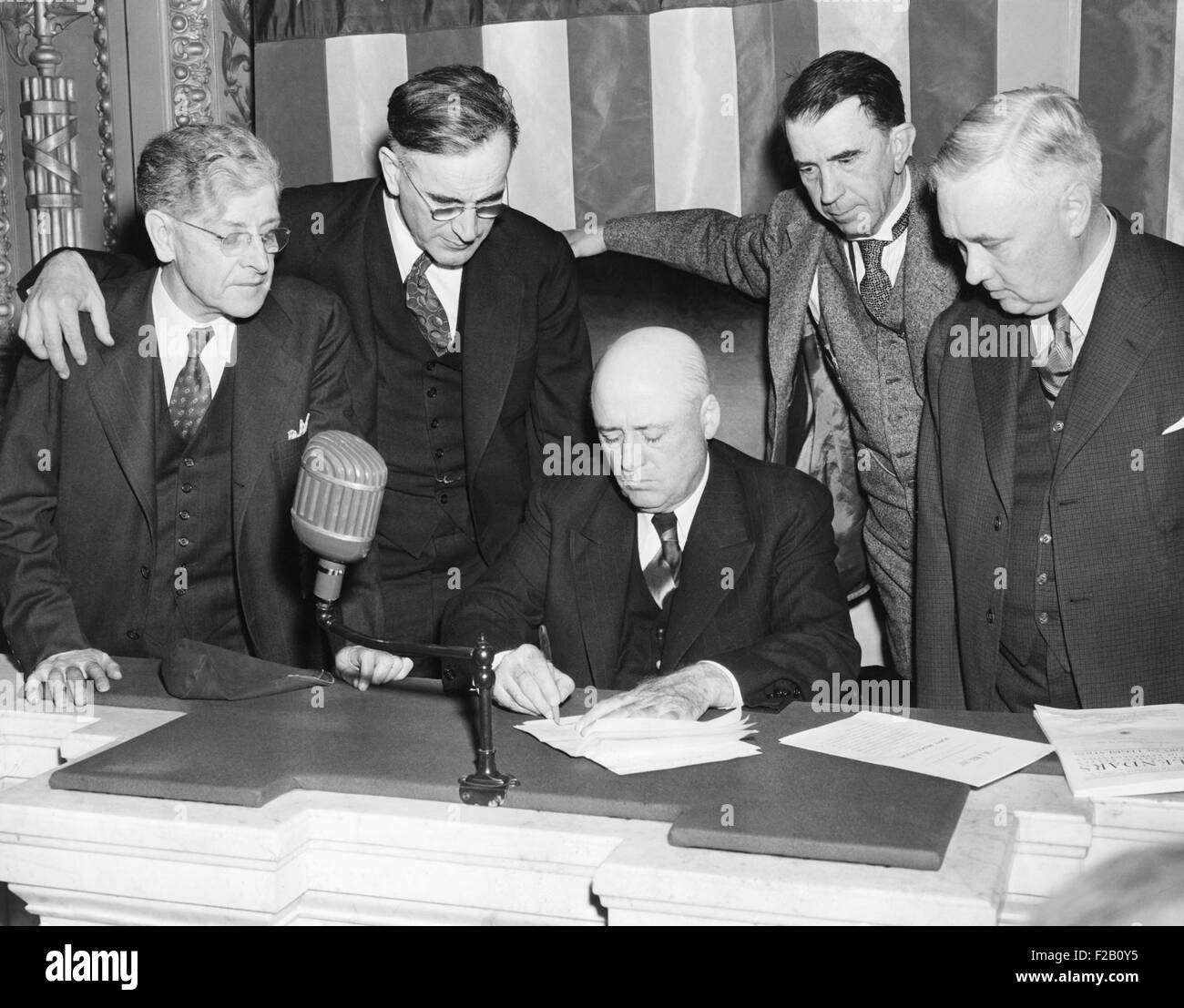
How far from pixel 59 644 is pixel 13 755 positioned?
0.95 ft

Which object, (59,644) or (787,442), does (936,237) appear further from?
(59,644)

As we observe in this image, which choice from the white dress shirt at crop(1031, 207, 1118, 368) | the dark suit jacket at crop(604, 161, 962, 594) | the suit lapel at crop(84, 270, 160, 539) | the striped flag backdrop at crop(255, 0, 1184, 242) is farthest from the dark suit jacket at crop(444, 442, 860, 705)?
the striped flag backdrop at crop(255, 0, 1184, 242)

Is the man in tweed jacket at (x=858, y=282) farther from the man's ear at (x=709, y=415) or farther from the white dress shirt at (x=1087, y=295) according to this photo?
the man's ear at (x=709, y=415)

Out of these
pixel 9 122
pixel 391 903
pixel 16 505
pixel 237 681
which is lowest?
pixel 391 903

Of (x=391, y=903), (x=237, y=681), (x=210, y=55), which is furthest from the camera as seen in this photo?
(x=210, y=55)

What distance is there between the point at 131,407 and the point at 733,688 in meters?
1.46

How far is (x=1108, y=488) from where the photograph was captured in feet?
9.00

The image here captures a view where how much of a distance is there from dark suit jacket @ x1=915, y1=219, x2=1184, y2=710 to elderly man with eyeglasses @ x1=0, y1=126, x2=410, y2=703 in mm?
1308

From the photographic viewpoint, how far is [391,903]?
2.08m

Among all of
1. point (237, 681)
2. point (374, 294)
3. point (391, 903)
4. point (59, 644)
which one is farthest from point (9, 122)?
point (391, 903)

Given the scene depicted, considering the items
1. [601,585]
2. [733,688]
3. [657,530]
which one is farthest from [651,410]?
[733,688]

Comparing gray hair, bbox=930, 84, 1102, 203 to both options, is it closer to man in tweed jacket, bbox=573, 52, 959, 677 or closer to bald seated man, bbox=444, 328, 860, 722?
man in tweed jacket, bbox=573, 52, 959, 677

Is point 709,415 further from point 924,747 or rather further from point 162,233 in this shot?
point 162,233

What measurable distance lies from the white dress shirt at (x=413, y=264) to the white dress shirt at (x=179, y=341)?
49cm
